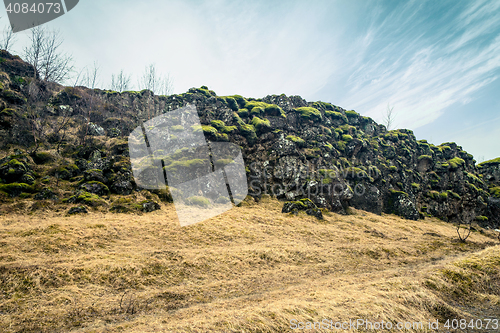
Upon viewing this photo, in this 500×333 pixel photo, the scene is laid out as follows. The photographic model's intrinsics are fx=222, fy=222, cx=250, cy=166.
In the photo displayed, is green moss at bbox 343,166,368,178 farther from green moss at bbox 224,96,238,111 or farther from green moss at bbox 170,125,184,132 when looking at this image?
green moss at bbox 170,125,184,132

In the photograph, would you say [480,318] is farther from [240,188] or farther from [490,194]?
[490,194]

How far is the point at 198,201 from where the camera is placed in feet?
75.3

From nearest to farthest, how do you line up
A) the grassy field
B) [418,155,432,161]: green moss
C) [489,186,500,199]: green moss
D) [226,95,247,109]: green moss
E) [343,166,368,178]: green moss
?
the grassy field, [343,166,368,178]: green moss, [489,186,500,199]: green moss, [226,95,247,109]: green moss, [418,155,432,161]: green moss

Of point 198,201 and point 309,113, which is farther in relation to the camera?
point 309,113

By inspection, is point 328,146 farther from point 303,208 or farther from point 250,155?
point 303,208

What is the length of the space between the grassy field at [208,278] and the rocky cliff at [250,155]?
562 centimetres

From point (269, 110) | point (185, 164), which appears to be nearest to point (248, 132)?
point (269, 110)

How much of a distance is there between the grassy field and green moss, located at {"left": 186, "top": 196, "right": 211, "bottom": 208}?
161 inches

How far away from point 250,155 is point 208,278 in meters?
22.9

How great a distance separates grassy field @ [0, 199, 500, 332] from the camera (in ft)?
25.1

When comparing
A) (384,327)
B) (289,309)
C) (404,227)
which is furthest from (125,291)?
(404,227)

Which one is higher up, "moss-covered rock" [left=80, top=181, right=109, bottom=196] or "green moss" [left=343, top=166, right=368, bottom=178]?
"green moss" [left=343, top=166, right=368, bottom=178]

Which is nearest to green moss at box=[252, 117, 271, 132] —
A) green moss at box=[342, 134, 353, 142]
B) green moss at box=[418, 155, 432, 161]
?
green moss at box=[342, 134, 353, 142]

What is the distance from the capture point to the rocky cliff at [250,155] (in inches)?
822
